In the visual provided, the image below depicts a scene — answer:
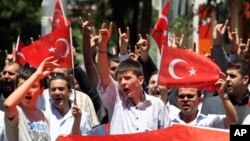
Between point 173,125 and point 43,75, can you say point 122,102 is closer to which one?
point 173,125

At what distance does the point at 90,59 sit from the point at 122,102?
1.64 meters

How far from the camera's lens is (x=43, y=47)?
35.3 feet

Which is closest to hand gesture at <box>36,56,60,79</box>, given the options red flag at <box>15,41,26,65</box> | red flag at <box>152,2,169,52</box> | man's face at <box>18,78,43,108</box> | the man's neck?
man's face at <box>18,78,43,108</box>

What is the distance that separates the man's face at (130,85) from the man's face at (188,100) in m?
0.42

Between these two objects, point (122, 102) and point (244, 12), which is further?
point (244, 12)

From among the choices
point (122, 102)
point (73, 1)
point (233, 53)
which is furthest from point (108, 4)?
point (122, 102)

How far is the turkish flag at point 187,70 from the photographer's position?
9680 mm

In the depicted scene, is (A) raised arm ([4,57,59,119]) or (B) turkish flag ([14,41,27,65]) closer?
(A) raised arm ([4,57,59,119])

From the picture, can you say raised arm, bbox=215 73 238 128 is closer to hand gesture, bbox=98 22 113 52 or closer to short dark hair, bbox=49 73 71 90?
hand gesture, bbox=98 22 113 52

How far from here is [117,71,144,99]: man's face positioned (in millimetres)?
9367

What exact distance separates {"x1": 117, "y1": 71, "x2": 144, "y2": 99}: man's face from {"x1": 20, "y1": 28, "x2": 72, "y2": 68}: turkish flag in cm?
94

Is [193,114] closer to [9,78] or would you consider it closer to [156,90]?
[156,90]

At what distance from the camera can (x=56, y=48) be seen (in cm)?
1041

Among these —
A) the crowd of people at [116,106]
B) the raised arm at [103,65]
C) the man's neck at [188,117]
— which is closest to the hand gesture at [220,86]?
the crowd of people at [116,106]
